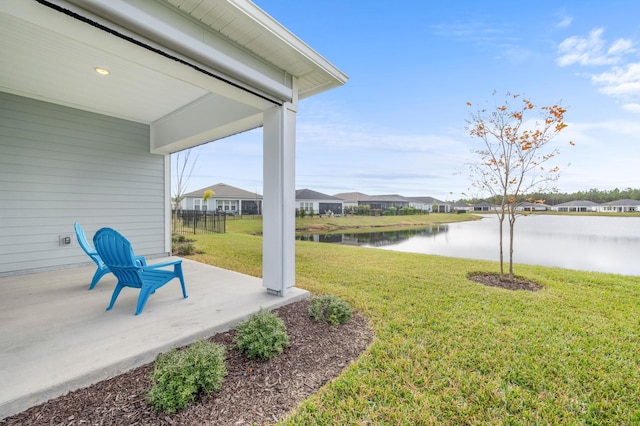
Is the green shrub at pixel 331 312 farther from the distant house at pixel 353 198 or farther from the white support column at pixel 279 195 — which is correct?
the distant house at pixel 353 198

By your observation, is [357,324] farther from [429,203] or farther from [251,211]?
[429,203]

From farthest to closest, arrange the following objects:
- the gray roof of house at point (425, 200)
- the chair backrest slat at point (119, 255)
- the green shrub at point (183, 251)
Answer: the gray roof of house at point (425, 200)
the green shrub at point (183, 251)
the chair backrest slat at point (119, 255)

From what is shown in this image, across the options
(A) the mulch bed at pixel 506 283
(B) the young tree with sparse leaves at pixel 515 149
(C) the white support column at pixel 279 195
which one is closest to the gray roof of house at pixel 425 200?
(B) the young tree with sparse leaves at pixel 515 149

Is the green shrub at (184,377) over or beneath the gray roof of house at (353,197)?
beneath

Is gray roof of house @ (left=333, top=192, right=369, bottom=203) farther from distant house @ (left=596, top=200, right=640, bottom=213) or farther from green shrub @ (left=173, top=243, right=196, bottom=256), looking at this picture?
green shrub @ (left=173, top=243, right=196, bottom=256)

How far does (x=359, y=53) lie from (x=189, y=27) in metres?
7.95

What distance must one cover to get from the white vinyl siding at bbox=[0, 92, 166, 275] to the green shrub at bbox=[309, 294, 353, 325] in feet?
15.3

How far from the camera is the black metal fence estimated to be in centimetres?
1360

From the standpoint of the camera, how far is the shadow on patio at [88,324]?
5.93ft

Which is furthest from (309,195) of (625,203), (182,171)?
(625,203)

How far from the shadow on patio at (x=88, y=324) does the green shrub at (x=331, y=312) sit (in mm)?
534

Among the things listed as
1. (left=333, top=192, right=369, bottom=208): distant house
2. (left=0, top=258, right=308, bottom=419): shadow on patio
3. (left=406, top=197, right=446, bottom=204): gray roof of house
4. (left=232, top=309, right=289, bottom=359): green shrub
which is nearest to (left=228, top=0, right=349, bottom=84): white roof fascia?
(left=232, top=309, right=289, bottom=359): green shrub

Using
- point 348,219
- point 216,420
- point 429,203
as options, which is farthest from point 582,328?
point 429,203

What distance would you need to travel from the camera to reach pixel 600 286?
14.7 ft
